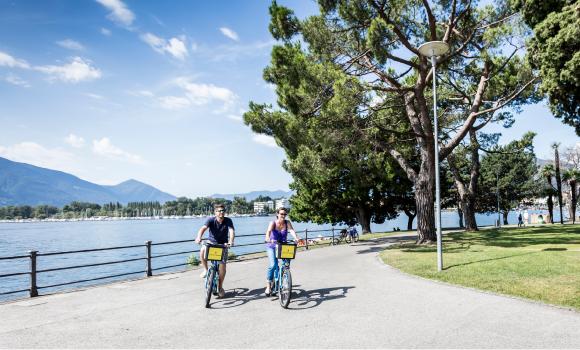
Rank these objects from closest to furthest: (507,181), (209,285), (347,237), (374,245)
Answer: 1. (209,285)
2. (374,245)
3. (347,237)
4. (507,181)

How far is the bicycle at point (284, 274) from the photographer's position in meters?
6.81

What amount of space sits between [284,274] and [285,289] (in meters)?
0.28

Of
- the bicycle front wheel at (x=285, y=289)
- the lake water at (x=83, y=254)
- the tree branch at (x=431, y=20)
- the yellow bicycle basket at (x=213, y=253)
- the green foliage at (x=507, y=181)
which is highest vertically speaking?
the tree branch at (x=431, y=20)

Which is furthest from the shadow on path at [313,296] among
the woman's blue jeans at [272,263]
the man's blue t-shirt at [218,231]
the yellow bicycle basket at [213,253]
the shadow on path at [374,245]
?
the shadow on path at [374,245]

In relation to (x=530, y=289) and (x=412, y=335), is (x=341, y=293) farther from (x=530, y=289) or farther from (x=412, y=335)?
(x=530, y=289)

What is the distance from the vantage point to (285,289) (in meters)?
6.86

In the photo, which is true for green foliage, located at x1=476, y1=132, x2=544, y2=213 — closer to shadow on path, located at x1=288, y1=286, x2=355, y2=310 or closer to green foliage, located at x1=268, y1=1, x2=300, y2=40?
green foliage, located at x1=268, y1=1, x2=300, y2=40

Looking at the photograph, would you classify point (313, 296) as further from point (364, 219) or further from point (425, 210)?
point (364, 219)

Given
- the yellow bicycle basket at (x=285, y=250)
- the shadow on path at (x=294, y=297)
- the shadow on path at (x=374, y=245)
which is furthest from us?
the shadow on path at (x=374, y=245)

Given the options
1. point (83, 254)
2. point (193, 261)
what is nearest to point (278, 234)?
point (193, 261)

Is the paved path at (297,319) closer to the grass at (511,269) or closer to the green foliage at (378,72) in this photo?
the grass at (511,269)

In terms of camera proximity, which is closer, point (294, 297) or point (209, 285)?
point (209, 285)

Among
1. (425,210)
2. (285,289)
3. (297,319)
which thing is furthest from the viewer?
(425,210)

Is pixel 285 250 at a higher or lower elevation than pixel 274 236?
lower
